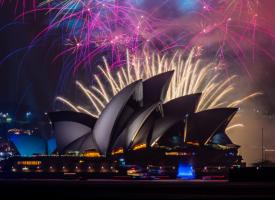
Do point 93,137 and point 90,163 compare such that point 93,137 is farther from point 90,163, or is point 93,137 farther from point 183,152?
point 183,152

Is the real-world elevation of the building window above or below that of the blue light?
above

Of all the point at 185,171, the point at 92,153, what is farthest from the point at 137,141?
the point at 185,171

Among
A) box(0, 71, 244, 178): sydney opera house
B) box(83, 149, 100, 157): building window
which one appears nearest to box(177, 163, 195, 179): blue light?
box(0, 71, 244, 178): sydney opera house

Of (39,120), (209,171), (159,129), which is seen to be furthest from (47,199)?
(39,120)

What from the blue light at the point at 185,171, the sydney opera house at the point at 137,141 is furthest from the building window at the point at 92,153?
the blue light at the point at 185,171

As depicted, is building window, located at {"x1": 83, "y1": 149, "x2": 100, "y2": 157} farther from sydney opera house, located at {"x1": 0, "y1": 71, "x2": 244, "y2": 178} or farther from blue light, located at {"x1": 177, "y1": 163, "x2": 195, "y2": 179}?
blue light, located at {"x1": 177, "y1": 163, "x2": 195, "y2": 179}

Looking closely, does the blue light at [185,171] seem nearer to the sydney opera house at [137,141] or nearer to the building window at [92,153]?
the sydney opera house at [137,141]

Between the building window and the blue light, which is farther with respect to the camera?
the building window

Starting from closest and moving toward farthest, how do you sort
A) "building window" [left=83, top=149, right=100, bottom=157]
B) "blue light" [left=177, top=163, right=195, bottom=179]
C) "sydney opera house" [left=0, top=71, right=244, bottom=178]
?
1. "blue light" [left=177, top=163, right=195, bottom=179]
2. "sydney opera house" [left=0, top=71, right=244, bottom=178]
3. "building window" [left=83, top=149, right=100, bottom=157]

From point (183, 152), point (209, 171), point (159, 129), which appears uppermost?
point (159, 129)
